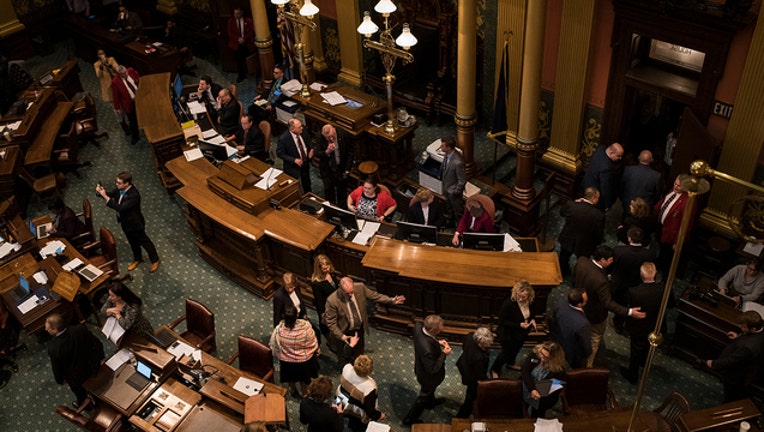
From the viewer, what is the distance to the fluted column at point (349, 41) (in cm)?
1172

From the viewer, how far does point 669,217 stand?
7891 millimetres

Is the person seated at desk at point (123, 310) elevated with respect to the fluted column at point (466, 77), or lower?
lower

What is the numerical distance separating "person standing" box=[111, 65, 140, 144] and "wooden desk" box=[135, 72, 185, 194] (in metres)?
0.26

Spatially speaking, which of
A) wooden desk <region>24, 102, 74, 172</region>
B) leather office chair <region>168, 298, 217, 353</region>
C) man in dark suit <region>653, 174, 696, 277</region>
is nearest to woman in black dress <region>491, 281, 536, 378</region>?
man in dark suit <region>653, 174, 696, 277</region>

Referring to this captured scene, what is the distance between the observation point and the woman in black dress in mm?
6543

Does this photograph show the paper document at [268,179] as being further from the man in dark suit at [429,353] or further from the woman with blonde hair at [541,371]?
the woman with blonde hair at [541,371]

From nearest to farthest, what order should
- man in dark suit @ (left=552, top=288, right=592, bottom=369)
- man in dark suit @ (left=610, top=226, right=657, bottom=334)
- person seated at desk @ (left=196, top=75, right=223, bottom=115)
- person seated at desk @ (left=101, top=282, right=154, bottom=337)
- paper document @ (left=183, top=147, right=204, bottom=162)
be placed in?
man in dark suit @ (left=552, top=288, right=592, bottom=369)
person seated at desk @ (left=101, top=282, right=154, bottom=337)
man in dark suit @ (left=610, top=226, right=657, bottom=334)
paper document @ (left=183, top=147, right=204, bottom=162)
person seated at desk @ (left=196, top=75, right=223, bottom=115)

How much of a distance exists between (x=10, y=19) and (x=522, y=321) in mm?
12972

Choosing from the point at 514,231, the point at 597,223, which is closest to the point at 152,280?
the point at 514,231

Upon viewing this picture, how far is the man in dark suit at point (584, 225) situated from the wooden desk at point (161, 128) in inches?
226

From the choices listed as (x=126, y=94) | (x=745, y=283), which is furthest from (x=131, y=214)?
(x=745, y=283)

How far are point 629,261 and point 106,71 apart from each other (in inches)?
363

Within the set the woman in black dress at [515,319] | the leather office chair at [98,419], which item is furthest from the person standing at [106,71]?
the woman in black dress at [515,319]

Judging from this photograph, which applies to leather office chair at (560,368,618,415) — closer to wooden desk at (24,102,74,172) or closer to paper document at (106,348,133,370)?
paper document at (106,348,133,370)
